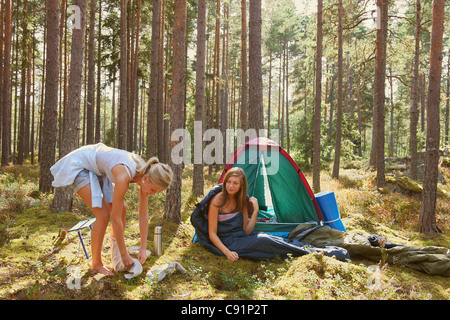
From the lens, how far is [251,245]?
14.4ft

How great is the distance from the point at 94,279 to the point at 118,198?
3.40 feet

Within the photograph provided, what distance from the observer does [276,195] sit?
20.3ft

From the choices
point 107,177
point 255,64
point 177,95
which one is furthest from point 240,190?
point 255,64

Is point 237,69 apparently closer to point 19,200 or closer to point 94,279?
point 19,200

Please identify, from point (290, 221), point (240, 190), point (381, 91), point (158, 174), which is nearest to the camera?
point (158, 174)

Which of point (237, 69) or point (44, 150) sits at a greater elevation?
point (237, 69)

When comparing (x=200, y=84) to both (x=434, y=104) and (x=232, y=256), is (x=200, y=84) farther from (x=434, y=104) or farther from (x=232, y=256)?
(x=232, y=256)

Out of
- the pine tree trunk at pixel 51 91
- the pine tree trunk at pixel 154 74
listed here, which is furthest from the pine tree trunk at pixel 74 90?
the pine tree trunk at pixel 154 74

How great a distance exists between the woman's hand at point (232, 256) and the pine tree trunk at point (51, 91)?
17.6 ft

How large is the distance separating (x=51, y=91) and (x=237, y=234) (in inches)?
213

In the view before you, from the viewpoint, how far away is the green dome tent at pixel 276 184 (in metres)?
5.79

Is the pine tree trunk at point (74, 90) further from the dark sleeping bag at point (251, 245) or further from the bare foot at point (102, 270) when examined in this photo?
the bare foot at point (102, 270)

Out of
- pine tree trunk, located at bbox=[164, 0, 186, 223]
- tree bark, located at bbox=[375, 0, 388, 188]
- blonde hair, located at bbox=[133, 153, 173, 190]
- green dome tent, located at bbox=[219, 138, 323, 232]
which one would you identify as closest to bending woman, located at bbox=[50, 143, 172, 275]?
blonde hair, located at bbox=[133, 153, 173, 190]
